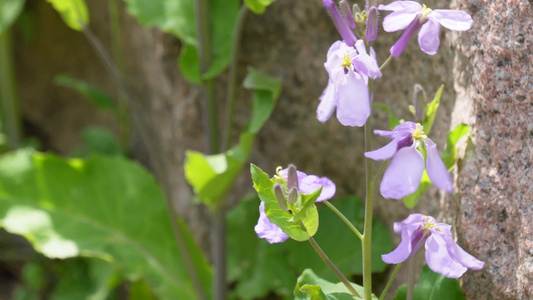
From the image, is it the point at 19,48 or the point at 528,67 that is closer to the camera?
the point at 528,67

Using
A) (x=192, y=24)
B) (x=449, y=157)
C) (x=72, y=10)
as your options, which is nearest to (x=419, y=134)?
(x=449, y=157)

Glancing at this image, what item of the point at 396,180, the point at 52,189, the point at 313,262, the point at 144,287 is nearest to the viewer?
the point at 396,180

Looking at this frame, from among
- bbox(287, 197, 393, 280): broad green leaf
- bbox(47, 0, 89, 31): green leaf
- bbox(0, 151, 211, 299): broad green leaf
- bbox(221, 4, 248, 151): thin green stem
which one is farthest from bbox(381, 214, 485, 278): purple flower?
bbox(47, 0, 89, 31): green leaf

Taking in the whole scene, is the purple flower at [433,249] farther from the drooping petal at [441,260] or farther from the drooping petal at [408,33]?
the drooping petal at [408,33]

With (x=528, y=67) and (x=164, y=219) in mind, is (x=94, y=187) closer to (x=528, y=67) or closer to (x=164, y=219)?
(x=164, y=219)

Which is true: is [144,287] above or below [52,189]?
below

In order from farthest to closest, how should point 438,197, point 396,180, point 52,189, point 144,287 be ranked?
point 144,287, point 52,189, point 438,197, point 396,180

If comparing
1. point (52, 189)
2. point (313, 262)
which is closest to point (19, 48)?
point (52, 189)
